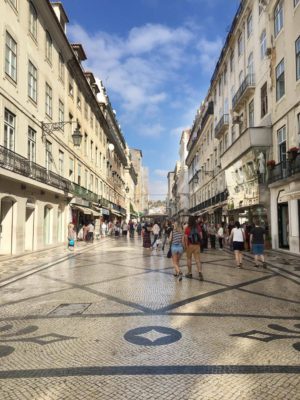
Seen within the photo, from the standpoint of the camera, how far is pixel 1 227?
1703 cm

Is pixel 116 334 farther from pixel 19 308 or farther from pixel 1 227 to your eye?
pixel 1 227

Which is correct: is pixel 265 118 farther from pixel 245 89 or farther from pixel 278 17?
pixel 278 17

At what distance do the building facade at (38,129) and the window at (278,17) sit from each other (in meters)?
12.0

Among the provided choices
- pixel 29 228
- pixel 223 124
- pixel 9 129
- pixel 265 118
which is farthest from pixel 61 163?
pixel 223 124

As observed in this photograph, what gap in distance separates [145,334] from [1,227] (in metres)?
13.8

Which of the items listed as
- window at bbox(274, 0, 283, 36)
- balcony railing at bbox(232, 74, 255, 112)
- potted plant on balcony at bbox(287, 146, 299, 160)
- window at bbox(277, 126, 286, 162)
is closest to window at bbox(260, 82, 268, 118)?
balcony railing at bbox(232, 74, 255, 112)

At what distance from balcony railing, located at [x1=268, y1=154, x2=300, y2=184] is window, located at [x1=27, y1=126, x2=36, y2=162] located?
1281cm

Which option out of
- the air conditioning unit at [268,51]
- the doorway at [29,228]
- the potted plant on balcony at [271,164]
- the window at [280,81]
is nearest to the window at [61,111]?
the doorway at [29,228]

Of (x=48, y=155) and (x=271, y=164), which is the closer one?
(x=271, y=164)

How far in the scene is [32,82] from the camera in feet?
66.5

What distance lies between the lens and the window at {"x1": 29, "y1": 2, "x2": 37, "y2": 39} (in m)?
19.7

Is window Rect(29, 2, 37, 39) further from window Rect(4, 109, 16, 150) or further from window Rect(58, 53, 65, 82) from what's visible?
window Rect(4, 109, 16, 150)

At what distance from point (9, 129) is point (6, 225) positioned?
14.7 feet

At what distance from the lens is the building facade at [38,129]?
16938 mm
